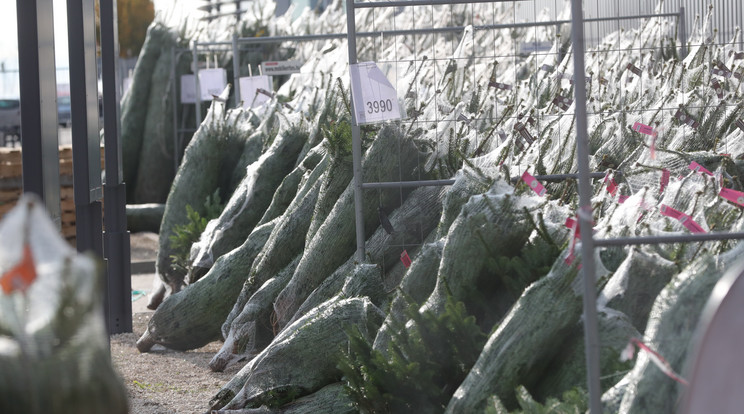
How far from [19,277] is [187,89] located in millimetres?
11506

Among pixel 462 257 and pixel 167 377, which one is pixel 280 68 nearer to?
pixel 167 377

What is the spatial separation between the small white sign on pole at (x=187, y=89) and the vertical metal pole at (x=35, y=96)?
8492mm

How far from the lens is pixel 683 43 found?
7.63m

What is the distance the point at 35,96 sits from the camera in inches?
173

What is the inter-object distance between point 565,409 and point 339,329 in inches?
62.9

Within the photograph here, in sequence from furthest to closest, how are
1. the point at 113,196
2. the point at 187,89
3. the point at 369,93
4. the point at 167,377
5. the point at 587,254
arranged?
the point at 187,89
the point at 113,196
the point at 167,377
the point at 369,93
the point at 587,254

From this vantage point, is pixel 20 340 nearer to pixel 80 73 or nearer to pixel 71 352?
pixel 71 352

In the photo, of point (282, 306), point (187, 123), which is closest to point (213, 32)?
point (187, 123)

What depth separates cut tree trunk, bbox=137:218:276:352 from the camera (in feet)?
20.8

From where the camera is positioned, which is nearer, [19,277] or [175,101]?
[19,277]

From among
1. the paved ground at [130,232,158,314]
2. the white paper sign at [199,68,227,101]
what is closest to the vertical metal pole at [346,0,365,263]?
the paved ground at [130,232,158,314]

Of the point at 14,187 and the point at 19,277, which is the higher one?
the point at 19,277

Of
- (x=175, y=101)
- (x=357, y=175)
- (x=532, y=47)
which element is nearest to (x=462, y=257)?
(x=357, y=175)

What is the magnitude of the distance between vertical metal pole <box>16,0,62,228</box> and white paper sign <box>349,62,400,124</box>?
1.45 m
